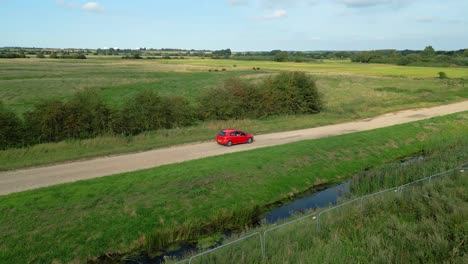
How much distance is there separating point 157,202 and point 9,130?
49.6 feet

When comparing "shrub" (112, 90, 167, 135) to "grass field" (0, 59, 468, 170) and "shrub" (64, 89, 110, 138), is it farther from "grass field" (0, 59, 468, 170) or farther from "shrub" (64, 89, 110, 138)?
"grass field" (0, 59, 468, 170)

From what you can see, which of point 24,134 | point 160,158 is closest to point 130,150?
point 160,158

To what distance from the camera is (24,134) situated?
26406 millimetres

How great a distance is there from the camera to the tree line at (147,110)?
87.8 ft

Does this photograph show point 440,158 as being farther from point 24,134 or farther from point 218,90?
point 24,134

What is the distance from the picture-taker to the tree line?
26766 millimetres

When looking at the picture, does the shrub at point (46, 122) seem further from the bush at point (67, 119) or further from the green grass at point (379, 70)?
the green grass at point (379, 70)

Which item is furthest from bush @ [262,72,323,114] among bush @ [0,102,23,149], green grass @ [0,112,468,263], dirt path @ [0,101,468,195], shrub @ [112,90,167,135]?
bush @ [0,102,23,149]

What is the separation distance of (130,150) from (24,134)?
7974 mm

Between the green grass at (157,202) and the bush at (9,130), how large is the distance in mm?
10457

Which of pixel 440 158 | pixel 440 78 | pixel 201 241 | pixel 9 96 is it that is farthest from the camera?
pixel 440 78

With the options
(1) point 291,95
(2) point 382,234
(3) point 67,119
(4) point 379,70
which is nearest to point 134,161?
(3) point 67,119

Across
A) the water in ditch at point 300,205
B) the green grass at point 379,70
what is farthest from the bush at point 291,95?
the green grass at point 379,70

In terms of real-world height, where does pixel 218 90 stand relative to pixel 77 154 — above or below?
above
